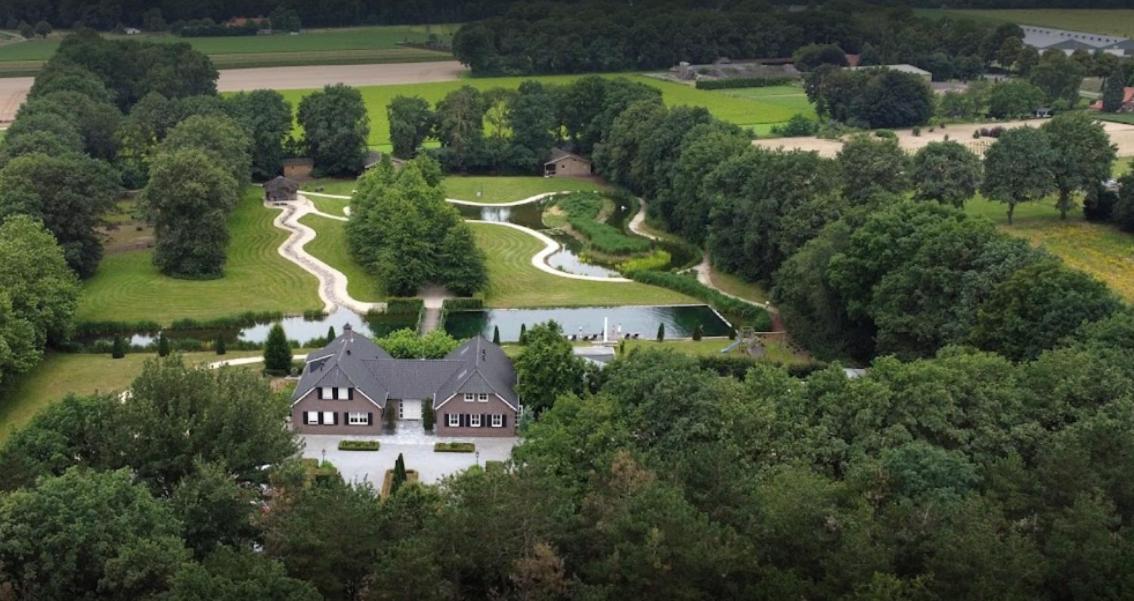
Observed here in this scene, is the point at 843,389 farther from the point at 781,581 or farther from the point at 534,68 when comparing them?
the point at 534,68

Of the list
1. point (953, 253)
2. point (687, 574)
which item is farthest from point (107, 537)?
point (953, 253)

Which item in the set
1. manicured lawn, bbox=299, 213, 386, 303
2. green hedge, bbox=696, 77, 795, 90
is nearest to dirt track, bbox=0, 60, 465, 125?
green hedge, bbox=696, 77, 795, 90

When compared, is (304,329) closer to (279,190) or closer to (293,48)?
(279,190)

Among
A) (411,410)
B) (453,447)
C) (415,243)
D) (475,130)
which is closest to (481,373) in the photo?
(453,447)

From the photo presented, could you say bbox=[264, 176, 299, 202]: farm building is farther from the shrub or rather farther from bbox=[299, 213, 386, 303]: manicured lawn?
the shrub

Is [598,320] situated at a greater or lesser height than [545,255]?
greater
